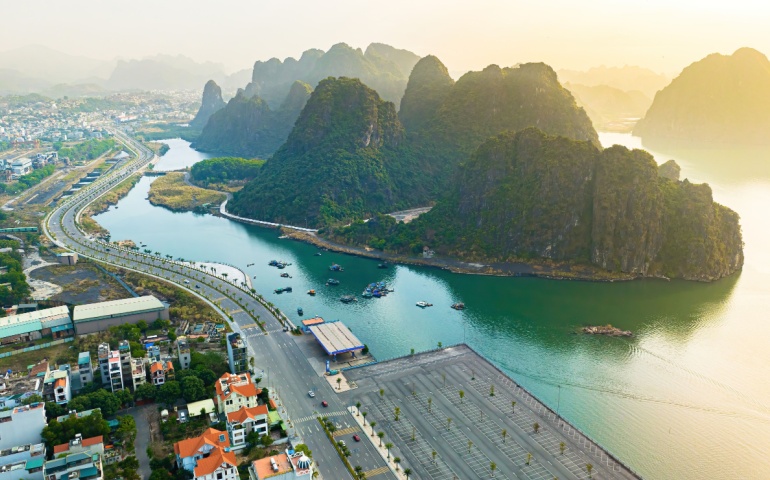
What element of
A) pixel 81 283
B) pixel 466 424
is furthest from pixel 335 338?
pixel 81 283

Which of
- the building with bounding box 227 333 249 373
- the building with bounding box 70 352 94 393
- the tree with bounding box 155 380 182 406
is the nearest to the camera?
the tree with bounding box 155 380 182 406

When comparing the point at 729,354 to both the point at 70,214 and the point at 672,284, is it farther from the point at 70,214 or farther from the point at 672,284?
the point at 70,214

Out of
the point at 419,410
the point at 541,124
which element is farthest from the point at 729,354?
the point at 541,124

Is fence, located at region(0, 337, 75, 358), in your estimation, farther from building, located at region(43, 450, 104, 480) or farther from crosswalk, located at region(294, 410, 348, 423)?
crosswalk, located at region(294, 410, 348, 423)

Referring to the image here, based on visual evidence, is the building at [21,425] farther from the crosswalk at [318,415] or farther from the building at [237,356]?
the crosswalk at [318,415]

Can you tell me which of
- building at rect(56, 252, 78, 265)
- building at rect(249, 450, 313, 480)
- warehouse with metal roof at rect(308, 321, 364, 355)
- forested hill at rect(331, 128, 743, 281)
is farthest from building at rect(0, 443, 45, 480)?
forested hill at rect(331, 128, 743, 281)

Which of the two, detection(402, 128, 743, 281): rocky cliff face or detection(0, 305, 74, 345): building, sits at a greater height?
detection(402, 128, 743, 281): rocky cliff face
